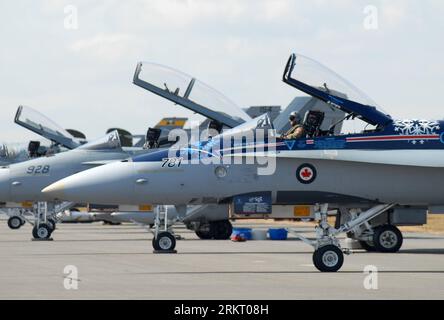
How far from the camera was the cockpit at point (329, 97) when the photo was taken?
18.5 metres

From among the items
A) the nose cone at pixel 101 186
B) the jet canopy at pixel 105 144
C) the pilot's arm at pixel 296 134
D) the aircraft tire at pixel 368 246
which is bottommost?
the aircraft tire at pixel 368 246

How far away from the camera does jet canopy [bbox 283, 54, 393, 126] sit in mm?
18500

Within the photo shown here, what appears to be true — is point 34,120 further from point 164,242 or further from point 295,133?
point 295,133

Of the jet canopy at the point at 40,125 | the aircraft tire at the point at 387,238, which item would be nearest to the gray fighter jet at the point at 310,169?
the aircraft tire at the point at 387,238

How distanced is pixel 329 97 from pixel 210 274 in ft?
11.6

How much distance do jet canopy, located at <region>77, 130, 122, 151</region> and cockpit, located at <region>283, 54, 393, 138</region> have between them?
13.8m

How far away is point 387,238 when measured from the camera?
24.0 meters

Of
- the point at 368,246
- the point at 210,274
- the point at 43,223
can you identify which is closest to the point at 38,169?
the point at 43,223

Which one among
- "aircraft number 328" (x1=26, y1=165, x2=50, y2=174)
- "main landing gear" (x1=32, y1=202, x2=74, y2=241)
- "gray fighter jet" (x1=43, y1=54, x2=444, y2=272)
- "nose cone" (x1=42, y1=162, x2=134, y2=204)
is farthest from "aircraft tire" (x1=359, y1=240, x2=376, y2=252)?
"main landing gear" (x1=32, y1=202, x2=74, y2=241)

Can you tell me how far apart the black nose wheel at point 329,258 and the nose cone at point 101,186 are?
335 centimetres

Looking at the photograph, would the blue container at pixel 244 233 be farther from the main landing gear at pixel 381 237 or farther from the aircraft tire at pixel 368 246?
the main landing gear at pixel 381 237

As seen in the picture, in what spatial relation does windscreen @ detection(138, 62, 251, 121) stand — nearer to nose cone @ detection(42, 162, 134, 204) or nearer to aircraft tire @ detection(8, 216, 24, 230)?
nose cone @ detection(42, 162, 134, 204)

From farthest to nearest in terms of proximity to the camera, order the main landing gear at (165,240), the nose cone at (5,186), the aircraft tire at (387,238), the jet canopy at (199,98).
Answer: the nose cone at (5,186) → the jet canopy at (199,98) → the main landing gear at (165,240) → the aircraft tire at (387,238)
